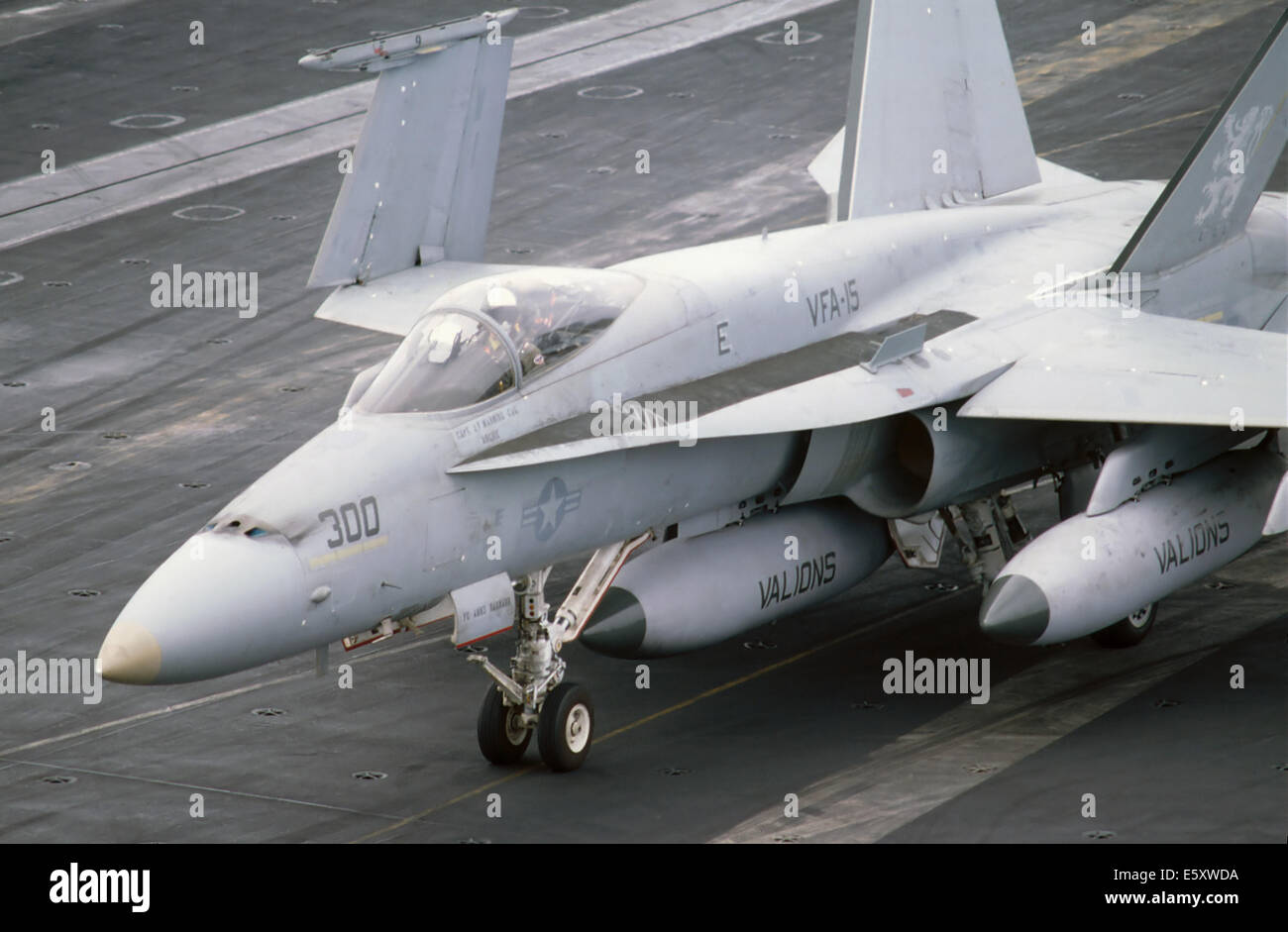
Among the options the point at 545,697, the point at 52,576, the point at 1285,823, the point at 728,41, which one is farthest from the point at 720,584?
the point at 728,41

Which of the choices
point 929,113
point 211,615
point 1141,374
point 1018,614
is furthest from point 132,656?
point 929,113

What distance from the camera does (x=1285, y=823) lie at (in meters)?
14.7

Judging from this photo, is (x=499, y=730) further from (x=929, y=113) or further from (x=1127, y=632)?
(x=929, y=113)


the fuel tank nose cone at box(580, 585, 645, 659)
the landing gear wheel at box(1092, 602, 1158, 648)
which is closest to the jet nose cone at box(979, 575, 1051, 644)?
the landing gear wheel at box(1092, 602, 1158, 648)

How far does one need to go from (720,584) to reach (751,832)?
2437 millimetres

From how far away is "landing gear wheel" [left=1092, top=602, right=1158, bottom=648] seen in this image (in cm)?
1831

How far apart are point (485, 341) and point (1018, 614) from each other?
15.9ft

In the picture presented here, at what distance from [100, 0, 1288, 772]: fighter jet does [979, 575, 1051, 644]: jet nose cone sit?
0.03 m

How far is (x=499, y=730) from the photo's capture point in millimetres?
16031

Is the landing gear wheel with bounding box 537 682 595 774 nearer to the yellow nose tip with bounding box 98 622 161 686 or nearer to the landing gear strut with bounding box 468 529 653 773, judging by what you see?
the landing gear strut with bounding box 468 529 653 773

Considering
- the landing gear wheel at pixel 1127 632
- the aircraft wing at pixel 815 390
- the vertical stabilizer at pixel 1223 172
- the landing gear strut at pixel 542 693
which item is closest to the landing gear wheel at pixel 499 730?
the landing gear strut at pixel 542 693

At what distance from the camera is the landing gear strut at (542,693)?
15781 millimetres

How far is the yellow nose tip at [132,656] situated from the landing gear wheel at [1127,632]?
→ 29.9 feet

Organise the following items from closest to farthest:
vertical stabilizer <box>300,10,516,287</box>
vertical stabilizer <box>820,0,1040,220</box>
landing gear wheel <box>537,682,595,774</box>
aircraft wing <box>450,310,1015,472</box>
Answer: aircraft wing <box>450,310,1015,472</box> → landing gear wheel <box>537,682,595,774</box> → vertical stabilizer <box>300,10,516,287</box> → vertical stabilizer <box>820,0,1040,220</box>
